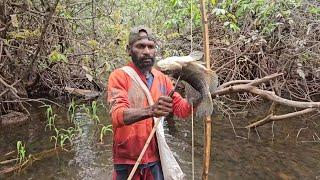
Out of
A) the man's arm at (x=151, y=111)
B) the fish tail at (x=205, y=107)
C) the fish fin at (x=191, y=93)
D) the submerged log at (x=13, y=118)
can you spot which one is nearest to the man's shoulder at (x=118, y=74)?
the man's arm at (x=151, y=111)

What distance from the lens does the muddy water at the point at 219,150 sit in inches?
233

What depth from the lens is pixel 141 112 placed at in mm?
2617

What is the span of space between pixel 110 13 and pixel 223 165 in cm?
427

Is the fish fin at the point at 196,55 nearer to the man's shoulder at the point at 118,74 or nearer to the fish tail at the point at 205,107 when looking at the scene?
the fish tail at the point at 205,107

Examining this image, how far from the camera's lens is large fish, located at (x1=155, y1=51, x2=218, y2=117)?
2305 millimetres

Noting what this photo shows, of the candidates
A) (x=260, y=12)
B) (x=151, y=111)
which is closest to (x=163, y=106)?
(x=151, y=111)

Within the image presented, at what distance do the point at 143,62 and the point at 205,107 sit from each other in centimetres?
67

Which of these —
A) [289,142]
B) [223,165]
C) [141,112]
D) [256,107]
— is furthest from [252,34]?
[141,112]

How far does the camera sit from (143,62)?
9.98 feet

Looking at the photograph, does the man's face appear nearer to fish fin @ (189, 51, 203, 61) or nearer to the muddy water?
fish fin @ (189, 51, 203, 61)

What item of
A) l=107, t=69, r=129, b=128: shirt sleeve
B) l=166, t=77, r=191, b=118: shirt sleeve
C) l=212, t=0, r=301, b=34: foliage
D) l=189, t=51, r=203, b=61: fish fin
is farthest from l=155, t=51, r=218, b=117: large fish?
l=212, t=0, r=301, b=34: foliage

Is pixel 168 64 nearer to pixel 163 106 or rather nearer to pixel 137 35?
pixel 163 106

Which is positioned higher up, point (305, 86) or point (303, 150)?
point (305, 86)

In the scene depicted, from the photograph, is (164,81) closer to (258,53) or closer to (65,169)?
(65,169)
